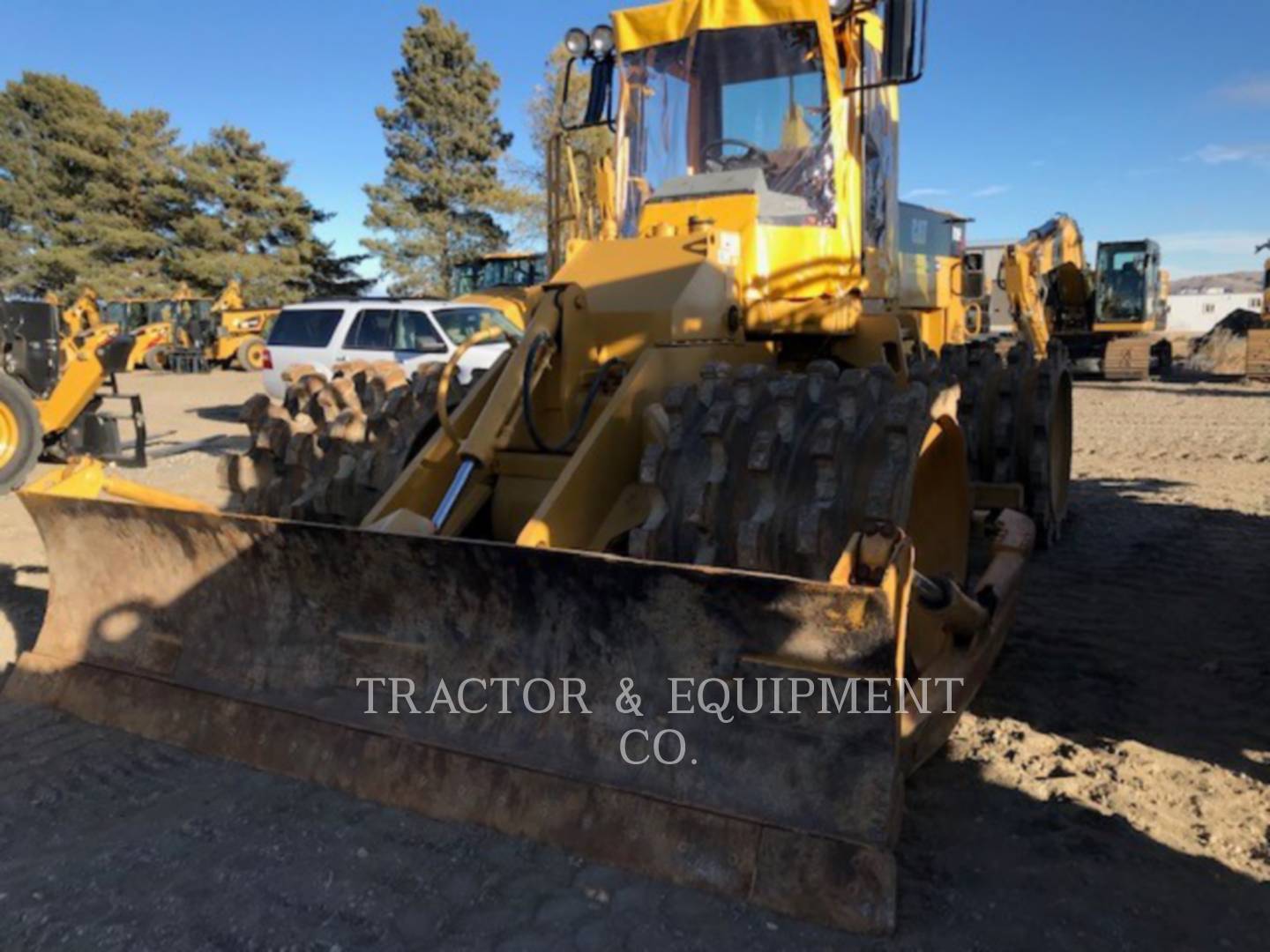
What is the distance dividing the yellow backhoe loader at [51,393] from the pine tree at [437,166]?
97.8 ft

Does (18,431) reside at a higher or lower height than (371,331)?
lower

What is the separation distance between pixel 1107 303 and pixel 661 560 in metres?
24.0

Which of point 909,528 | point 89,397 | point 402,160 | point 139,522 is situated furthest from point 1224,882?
point 402,160

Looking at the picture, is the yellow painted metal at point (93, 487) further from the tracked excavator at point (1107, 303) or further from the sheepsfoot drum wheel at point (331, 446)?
the tracked excavator at point (1107, 303)

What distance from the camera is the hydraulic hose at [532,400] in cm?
379

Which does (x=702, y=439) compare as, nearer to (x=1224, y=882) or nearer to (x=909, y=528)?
(x=909, y=528)

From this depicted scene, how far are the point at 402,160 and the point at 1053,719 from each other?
137ft

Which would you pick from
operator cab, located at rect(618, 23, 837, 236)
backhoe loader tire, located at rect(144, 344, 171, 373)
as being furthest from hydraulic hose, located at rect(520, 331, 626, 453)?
backhoe loader tire, located at rect(144, 344, 171, 373)

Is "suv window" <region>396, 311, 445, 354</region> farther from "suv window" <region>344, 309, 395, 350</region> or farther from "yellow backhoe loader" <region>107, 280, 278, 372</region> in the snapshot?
"yellow backhoe loader" <region>107, 280, 278, 372</region>

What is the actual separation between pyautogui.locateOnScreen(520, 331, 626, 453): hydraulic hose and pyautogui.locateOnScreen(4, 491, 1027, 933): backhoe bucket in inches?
35.2

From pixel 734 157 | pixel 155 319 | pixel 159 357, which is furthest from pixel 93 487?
pixel 155 319

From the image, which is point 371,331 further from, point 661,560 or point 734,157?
point 661,560

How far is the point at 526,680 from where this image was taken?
3.09 meters

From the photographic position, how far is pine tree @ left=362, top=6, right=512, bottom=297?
132ft
